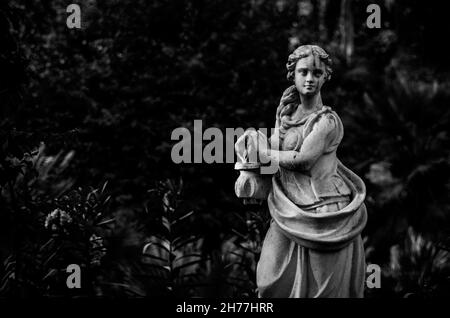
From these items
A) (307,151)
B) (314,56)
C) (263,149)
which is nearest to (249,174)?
(263,149)

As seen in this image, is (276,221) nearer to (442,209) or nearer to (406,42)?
(442,209)

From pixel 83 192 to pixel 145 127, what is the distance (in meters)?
6.92

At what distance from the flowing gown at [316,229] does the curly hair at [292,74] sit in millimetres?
211

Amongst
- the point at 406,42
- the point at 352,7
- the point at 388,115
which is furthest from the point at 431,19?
the point at 388,115

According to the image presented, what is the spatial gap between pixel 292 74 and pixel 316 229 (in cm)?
122

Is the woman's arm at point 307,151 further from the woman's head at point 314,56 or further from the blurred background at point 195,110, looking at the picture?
the blurred background at point 195,110

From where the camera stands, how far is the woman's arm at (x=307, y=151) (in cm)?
514

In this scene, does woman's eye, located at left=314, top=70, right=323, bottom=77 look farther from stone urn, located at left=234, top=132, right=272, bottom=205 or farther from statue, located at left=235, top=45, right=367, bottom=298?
stone urn, located at left=234, top=132, right=272, bottom=205

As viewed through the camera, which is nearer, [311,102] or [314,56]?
[314,56]

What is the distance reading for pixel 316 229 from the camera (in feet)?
16.5

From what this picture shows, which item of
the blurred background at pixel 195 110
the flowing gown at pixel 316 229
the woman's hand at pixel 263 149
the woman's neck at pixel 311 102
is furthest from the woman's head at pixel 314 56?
the blurred background at pixel 195 110

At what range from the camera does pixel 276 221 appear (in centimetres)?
518

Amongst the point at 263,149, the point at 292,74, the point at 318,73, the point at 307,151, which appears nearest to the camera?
the point at 307,151

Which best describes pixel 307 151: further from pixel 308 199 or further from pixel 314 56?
pixel 314 56
